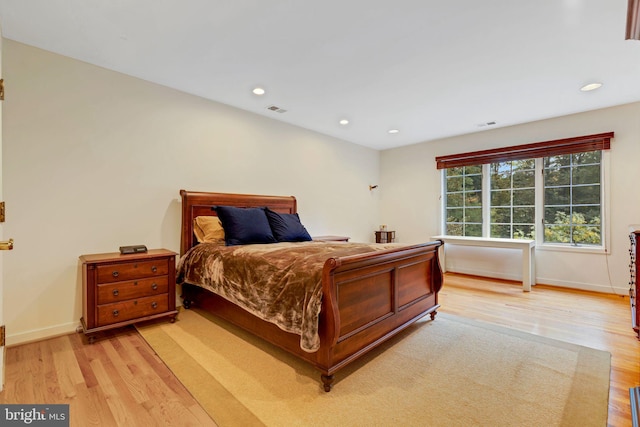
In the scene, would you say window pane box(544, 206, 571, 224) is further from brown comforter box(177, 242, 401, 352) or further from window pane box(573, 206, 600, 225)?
brown comforter box(177, 242, 401, 352)

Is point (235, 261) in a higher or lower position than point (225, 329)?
higher

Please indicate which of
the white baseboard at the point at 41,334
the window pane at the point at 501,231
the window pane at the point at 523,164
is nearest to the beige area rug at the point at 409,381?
the white baseboard at the point at 41,334

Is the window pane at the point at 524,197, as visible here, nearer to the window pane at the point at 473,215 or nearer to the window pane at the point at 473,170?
the window pane at the point at 473,215

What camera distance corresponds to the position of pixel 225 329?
273 centimetres

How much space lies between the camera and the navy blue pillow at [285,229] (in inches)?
138

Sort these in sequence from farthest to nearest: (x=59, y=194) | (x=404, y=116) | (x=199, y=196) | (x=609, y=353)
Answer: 1. (x=404, y=116)
2. (x=199, y=196)
3. (x=59, y=194)
4. (x=609, y=353)

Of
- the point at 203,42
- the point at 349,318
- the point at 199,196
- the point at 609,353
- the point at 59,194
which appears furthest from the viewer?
the point at 199,196

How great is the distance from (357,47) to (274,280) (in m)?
2.07

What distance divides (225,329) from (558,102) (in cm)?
476

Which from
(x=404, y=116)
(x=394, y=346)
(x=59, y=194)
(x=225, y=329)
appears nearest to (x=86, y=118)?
(x=59, y=194)

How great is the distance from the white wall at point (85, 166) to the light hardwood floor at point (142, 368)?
593 millimetres

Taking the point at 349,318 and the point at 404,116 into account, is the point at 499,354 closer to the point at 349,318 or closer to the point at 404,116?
the point at 349,318

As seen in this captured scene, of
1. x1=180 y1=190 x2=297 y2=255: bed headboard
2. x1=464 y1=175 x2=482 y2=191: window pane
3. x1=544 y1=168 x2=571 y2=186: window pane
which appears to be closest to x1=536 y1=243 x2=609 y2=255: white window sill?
x1=544 y1=168 x2=571 y2=186: window pane

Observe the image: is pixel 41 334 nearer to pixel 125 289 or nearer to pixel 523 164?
pixel 125 289
